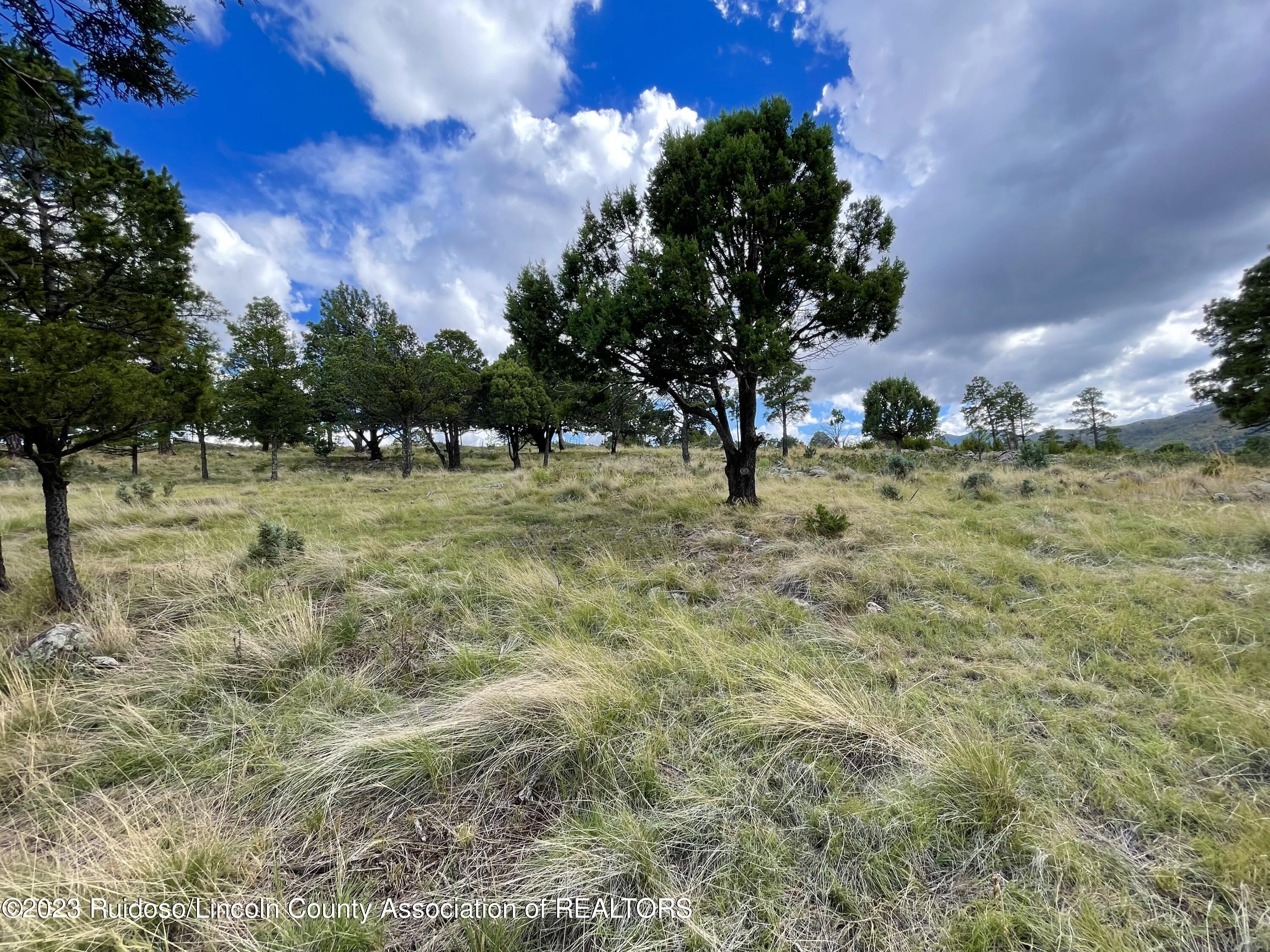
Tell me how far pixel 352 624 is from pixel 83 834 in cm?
229

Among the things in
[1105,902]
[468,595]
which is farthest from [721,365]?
[1105,902]

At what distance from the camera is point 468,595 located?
16.3ft

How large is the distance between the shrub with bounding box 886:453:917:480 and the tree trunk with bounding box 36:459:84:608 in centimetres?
1952

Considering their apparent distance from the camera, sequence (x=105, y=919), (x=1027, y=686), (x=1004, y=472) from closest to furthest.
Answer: (x=105, y=919), (x=1027, y=686), (x=1004, y=472)

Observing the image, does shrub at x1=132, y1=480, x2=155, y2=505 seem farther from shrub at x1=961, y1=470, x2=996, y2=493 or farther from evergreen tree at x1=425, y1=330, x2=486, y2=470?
shrub at x1=961, y1=470, x2=996, y2=493

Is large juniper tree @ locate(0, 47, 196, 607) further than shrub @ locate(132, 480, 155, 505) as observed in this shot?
No

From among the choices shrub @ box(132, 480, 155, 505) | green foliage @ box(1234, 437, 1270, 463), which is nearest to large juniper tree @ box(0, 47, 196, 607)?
shrub @ box(132, 480, 155, 505)

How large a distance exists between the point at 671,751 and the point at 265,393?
3046 cm

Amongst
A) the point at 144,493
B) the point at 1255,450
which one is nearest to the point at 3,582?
the point at 144,493


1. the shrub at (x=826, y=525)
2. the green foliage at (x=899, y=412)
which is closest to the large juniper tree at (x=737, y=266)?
the shrub at (x=826, y=525)

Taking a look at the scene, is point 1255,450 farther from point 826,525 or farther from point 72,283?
point 72,283

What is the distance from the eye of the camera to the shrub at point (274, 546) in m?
6.33

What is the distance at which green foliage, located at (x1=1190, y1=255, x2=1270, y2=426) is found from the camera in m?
20.8

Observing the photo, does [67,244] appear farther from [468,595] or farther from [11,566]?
[468,595]
